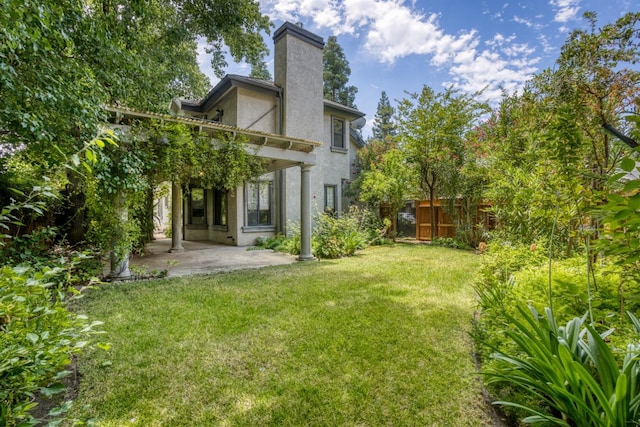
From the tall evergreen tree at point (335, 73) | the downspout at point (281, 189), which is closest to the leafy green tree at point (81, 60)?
the downspout at point (281, 189)

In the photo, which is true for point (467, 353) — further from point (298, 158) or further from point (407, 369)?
point (298, 158)

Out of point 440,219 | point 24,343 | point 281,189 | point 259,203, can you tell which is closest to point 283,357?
point 24,343

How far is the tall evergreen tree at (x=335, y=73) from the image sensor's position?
2598 centimetres

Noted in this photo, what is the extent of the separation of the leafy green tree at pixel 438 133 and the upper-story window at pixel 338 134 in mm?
2905

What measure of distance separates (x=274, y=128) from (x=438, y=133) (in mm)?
6271

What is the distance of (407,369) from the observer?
8.36ft

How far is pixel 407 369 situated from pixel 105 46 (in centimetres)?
689

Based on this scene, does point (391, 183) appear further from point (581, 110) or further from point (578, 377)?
point (578, 377)

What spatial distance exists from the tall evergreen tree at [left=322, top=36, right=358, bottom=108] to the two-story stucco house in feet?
49.0

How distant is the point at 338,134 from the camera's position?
13.2 meters

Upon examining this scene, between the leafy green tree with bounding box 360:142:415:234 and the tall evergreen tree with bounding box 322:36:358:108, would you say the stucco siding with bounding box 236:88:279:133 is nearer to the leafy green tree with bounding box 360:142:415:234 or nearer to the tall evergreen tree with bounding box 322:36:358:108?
the leafy green tree with bounding box 360:142:415:234

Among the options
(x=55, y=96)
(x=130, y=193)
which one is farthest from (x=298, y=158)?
(x=55, y=96)

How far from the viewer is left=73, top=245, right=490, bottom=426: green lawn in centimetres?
205

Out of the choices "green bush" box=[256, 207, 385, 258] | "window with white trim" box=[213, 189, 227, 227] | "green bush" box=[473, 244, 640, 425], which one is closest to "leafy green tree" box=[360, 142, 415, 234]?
"green bush" box=[256, 207, 385, 258]
